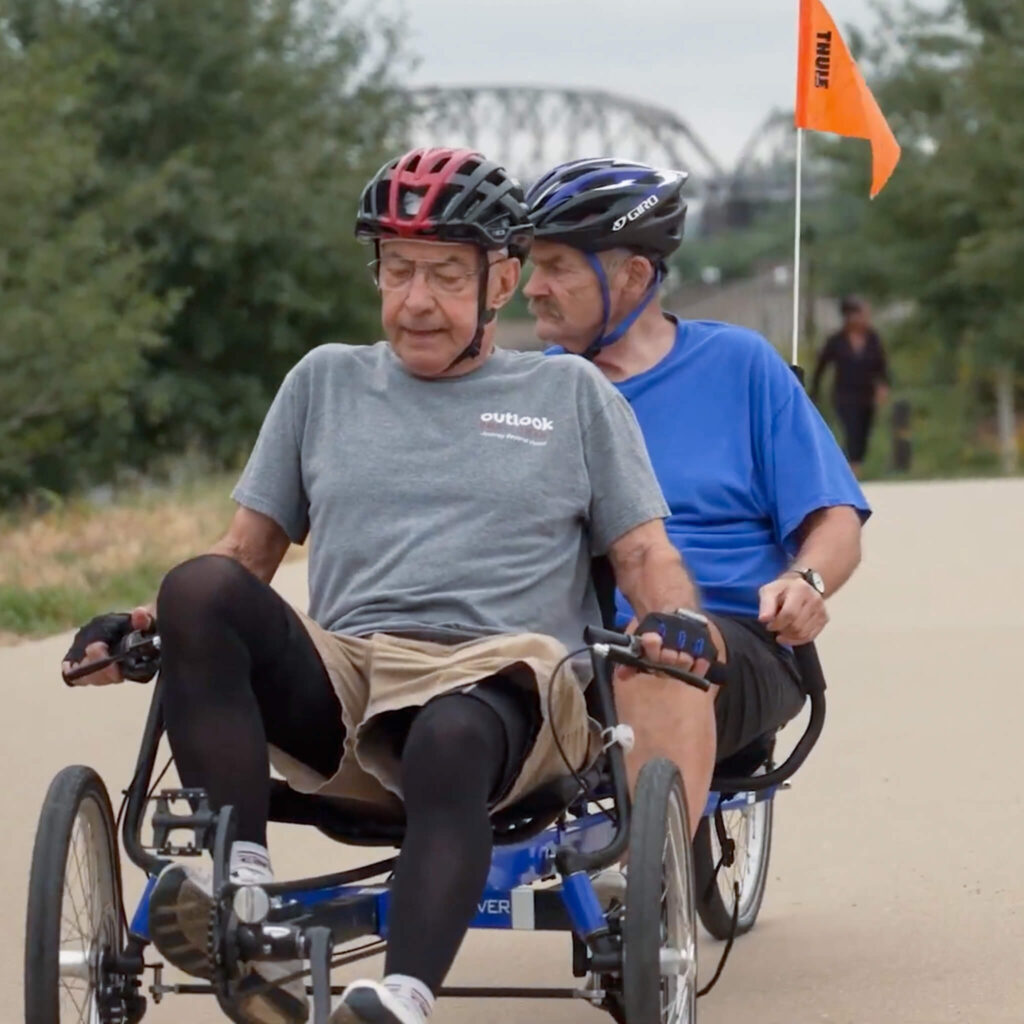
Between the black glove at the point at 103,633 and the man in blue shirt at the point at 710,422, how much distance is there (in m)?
1.16

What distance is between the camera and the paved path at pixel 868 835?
5410mm

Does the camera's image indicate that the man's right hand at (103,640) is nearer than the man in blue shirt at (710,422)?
Yes

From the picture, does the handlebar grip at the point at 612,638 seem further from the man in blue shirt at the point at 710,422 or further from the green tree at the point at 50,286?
the green tree at the point at 50,286

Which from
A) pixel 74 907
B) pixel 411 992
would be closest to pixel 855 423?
pixel 74 907

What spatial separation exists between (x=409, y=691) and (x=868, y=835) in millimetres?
3020

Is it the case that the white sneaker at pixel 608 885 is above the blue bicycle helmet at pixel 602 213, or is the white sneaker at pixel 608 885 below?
below

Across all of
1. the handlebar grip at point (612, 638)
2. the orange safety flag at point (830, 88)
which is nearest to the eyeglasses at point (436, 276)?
the handlebar grip at point (612, 638)

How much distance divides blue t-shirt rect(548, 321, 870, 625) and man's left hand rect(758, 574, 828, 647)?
0.31m

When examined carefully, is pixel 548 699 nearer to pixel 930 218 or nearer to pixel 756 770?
A: pixel 756 770

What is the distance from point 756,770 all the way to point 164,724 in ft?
4.71

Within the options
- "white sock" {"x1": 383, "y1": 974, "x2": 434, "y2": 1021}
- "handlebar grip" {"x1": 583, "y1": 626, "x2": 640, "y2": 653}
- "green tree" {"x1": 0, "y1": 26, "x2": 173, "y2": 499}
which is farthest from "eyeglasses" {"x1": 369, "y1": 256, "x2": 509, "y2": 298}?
"green tree" {"x1": 0, "y1": 26, "x2": 173, "y2": 499}

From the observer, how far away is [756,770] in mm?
5301

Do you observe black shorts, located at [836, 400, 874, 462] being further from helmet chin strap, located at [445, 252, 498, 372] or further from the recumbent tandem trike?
the recumbent tandem trike

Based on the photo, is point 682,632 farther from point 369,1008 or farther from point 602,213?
point 602,213
